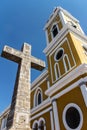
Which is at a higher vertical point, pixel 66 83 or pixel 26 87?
pixel 66 83

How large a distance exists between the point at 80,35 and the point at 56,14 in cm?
542

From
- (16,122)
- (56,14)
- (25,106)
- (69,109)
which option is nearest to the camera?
(16,122)

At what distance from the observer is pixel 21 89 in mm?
3791

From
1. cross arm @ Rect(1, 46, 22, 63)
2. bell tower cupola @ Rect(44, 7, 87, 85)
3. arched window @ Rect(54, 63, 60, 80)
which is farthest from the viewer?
arched window @ Rect(54, 63, 60, 80)

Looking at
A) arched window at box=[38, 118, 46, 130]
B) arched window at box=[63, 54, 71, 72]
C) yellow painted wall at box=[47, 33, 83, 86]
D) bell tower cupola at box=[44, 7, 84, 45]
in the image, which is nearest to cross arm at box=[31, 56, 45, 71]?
yellow painted wall at box=[47, 33, 83, 86]

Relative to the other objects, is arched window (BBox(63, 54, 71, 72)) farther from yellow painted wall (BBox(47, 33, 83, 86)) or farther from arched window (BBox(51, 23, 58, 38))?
arched window (BBox(51, 23, 58, 38))

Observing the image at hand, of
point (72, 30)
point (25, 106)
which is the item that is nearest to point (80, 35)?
point (72, 30)

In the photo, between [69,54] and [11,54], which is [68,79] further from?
[11,54]

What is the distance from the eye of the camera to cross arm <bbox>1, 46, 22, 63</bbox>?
456cm

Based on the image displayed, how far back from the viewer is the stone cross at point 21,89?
3.23 metres

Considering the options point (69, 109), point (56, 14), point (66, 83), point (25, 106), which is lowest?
point (25, 106)

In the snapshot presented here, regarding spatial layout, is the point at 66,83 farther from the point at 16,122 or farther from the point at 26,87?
the point at 16,122

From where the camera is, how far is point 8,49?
4.67m

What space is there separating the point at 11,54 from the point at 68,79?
542cm
